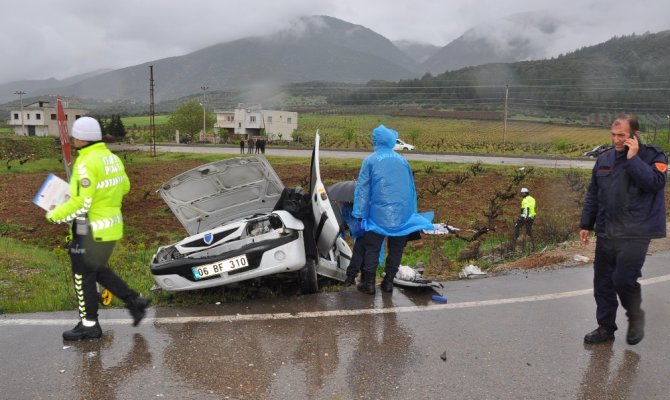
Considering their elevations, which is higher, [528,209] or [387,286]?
[387,286]

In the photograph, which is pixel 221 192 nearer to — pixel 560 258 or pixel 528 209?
pixel 560 258

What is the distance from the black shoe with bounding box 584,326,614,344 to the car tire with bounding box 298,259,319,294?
2447mm

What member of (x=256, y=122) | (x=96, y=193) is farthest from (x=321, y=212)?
(x=256, y=122)

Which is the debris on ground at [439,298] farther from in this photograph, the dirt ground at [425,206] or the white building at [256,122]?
the white building at [256,122]

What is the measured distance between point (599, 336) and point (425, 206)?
1409cm

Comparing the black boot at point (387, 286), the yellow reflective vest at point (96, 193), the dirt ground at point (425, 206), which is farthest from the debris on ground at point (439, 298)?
the yellow reflective vest at point (96, 193)

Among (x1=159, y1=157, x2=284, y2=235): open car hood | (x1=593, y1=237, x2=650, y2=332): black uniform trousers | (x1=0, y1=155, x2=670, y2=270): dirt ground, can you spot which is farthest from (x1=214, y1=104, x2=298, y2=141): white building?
(x1=593, y1=237, x2=650, y2=332): black uniform trousers

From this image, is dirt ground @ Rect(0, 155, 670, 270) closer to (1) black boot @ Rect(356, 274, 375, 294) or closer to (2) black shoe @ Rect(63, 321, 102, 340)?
(1) black boot @ Rect(356, 274, 375, 294)

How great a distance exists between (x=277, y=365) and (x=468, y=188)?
19.9 meters

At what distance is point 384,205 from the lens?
5.33 m

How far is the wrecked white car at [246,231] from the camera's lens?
4.90m

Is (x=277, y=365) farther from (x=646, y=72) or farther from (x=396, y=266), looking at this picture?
(x=646, y=72)

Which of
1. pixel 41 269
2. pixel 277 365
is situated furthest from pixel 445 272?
pixel 41 269

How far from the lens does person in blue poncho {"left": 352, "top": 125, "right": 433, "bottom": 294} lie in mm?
5312
